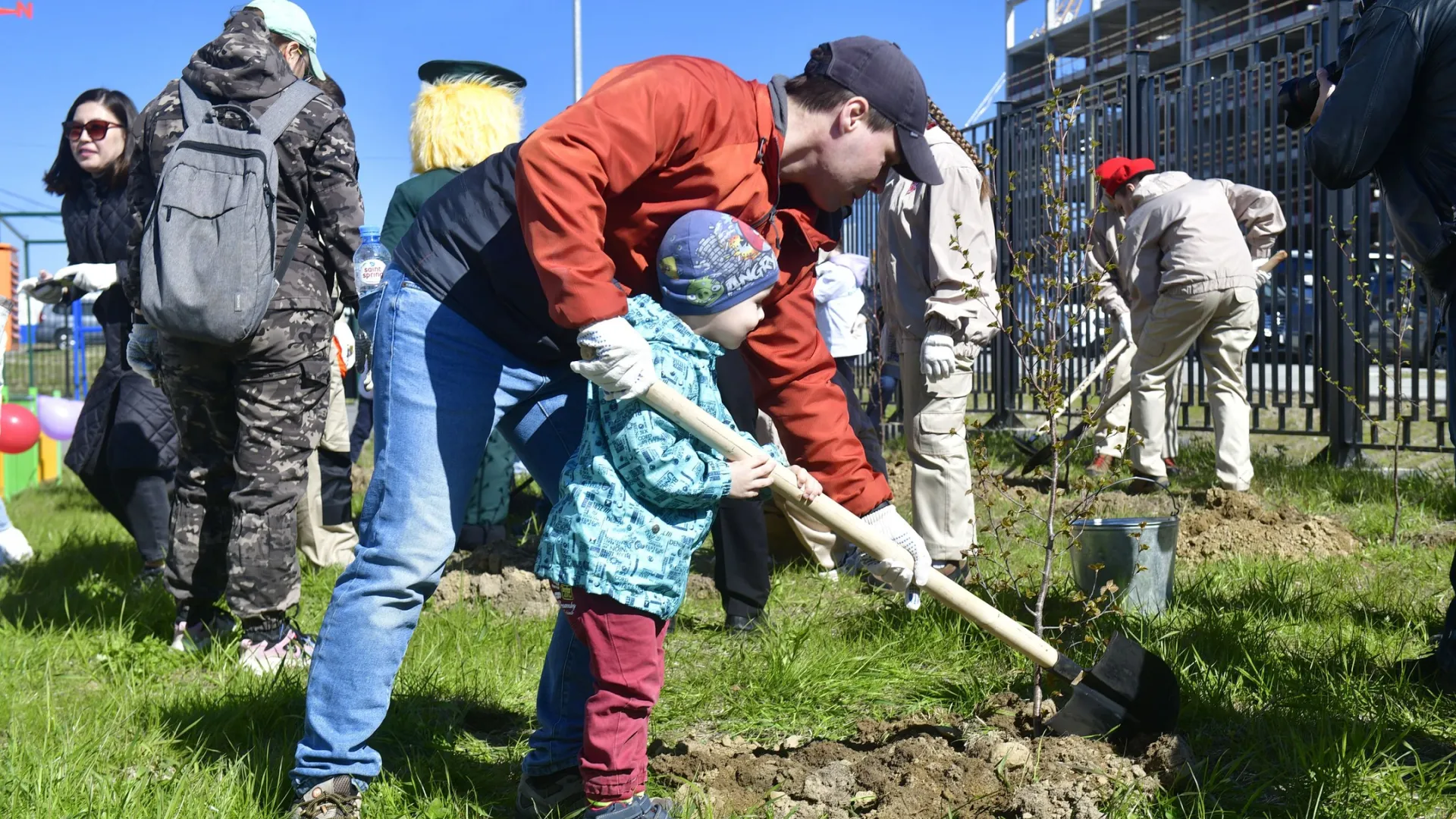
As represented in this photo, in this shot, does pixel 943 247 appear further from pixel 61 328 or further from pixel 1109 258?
pixel 61 328

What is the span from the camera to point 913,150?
249 cm

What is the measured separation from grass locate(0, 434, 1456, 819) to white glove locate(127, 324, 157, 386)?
3.11ft

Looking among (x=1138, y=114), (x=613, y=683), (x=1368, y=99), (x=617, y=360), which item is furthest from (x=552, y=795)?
(x=1138, y=114)

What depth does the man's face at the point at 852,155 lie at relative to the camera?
246 cm

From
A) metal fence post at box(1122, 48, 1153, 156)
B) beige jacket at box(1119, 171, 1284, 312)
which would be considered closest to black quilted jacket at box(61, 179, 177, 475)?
beige jacket at box(1119, 171, 1284, 312)

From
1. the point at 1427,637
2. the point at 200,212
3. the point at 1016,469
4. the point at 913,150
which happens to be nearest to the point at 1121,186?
the point at 1016,469

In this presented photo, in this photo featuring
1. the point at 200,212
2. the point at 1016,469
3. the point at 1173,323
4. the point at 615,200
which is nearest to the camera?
the point at 615,200

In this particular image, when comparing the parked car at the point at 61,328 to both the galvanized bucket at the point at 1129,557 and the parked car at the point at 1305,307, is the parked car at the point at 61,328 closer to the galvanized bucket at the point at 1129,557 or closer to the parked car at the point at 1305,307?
the galvanized bucket at the point at 1129,557

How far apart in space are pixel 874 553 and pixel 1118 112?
8.48 m

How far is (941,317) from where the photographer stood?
4551 mm

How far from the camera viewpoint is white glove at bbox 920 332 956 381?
4.56 meters

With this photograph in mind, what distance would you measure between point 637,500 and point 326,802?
0.93 meters

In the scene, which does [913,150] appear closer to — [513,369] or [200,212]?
[513,369]

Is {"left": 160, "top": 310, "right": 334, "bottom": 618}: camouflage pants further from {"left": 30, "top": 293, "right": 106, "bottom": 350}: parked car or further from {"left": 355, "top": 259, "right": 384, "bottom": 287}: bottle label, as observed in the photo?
{"left": 30, "top": 293, "right": 106, "bottom": 350}: parked car
